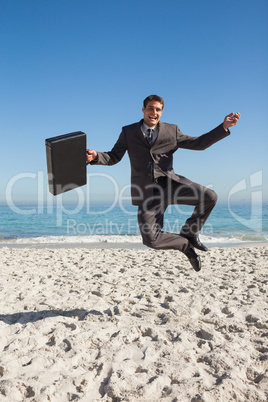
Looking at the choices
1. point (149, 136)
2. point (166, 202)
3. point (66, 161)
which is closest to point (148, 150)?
point (149, 136)

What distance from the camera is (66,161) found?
11.5 feet

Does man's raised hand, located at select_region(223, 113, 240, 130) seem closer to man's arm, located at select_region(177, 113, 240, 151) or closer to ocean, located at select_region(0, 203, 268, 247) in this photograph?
man's arm, located at select_region(177, 113, 240, 151)

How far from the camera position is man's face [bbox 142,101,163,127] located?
12.3 ft

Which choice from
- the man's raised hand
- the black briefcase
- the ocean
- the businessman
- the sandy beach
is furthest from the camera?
the ocean

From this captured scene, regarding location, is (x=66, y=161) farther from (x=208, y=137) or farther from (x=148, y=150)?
(x=208, y=137)

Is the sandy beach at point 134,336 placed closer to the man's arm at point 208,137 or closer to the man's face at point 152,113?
the man's arm at point 208,137

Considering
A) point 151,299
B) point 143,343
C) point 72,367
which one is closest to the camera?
point 72,367

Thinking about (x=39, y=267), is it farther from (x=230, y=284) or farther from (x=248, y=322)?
(x=248, y=322)

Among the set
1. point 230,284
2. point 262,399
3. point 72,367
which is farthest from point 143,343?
point 230,284

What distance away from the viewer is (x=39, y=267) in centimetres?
784

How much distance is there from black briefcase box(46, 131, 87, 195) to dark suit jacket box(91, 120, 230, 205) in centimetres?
29

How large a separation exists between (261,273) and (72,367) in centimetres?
497

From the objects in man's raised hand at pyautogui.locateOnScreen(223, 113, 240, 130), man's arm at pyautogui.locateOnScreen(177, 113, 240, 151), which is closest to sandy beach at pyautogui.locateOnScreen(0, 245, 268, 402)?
man's arm at pyautogui.locateOnScreen(177, 113, 240, 151)

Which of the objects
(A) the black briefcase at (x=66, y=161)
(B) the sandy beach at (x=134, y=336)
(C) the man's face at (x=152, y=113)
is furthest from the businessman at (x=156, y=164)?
(B) the sandy beach at (x=134, y=336)
